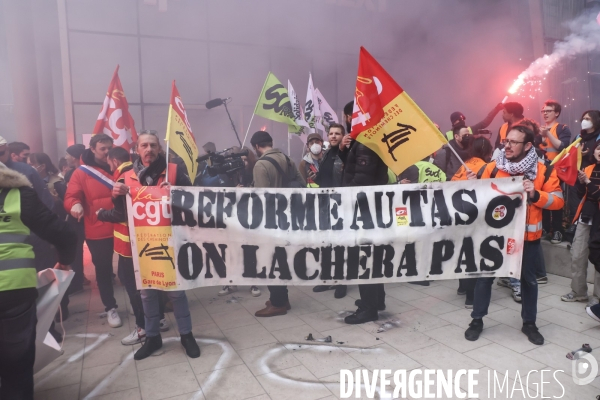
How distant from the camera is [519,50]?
15.2 metres

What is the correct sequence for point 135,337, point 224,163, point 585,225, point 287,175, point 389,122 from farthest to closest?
point 224,163 → point 287,175 → point 585,225 → point 135,337 → point 389,122

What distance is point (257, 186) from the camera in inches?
171

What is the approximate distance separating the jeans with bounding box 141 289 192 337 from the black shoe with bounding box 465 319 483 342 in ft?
8.21

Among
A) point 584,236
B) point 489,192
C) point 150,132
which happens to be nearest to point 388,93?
point 489,192

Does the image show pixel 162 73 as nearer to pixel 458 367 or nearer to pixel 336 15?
pixel 336 15

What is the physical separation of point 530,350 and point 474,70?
47.5ft

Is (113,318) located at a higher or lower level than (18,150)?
lower

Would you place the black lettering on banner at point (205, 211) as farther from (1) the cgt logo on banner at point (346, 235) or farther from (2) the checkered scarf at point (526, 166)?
(2) the checkered scarf at point (526, 166)

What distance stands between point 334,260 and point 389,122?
1.29 meters

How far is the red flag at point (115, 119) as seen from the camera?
183 inches

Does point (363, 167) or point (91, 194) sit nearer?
point (363, 167)

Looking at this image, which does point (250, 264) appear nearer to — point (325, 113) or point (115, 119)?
point (115, 119)

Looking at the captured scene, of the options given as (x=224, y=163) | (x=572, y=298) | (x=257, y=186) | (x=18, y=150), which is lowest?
(x=572, y=298)

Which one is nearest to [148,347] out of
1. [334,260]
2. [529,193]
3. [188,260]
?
[188,260]
